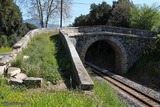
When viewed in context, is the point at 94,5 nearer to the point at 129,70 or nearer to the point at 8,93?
the point at 129,70

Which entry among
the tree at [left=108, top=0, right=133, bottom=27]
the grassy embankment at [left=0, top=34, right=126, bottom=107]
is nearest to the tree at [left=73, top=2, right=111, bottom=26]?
the tree at [left=108, top=0, right=133, bottom=27]

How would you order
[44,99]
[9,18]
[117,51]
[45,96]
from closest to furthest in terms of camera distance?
[44,99]
[45,96]
[117,51]
[9,18]

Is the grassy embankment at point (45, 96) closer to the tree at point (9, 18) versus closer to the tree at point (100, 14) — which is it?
the tree at point (9, 18)

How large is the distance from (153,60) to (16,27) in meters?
18.4

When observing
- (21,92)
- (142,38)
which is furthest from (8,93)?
(142,38)

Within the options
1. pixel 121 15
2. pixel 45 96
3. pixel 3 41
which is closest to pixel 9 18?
pixel 3 41

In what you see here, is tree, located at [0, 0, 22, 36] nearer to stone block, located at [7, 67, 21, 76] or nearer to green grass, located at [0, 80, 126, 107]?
stone block, located at [7, 67, 21, 76]

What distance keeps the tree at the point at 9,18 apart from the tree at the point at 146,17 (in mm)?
13442

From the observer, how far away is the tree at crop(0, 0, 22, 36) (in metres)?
35.8

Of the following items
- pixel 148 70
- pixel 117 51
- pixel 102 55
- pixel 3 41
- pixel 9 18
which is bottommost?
pixel 102 55

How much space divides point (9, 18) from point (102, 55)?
36.8ft

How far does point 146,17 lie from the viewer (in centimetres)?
3234

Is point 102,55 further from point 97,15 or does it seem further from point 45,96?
point 45,96

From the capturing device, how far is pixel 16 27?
127 ft
